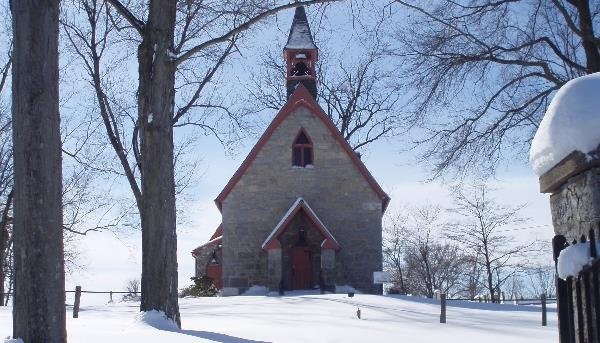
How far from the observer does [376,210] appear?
29.1 m

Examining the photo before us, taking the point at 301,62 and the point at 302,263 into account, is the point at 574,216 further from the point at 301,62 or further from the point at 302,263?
the point at 301,62

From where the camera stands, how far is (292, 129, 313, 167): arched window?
29391 mm

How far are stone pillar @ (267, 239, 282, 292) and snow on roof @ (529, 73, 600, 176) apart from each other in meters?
23.3

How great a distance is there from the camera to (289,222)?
2773 centimetres

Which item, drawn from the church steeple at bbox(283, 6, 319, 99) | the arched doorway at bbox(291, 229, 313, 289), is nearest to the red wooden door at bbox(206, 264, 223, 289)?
the arched doorway at bbox(291, 229, 313, 289)

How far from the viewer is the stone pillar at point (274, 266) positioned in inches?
1065

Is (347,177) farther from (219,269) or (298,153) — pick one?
(219,269)

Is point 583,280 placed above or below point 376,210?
below

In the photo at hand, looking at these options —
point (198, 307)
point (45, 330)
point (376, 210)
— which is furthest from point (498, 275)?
point (45, 330)

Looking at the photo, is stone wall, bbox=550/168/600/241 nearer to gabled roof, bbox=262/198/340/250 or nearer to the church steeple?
gabled roof, bbox=262/198/340/250

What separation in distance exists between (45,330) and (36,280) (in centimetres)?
45

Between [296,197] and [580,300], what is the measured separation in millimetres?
24882

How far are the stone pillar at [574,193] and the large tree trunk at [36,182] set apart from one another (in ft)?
14.3

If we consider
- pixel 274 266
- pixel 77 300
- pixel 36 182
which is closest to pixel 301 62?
pixel 274 266
